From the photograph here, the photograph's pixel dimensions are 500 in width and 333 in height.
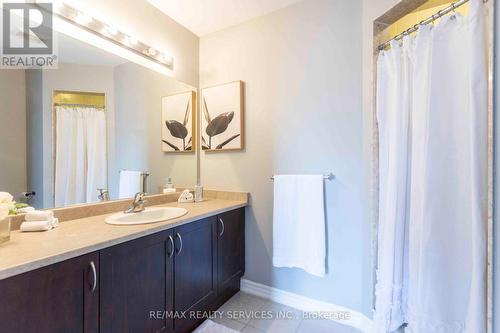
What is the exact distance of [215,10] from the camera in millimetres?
1957

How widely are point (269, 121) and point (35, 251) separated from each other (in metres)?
1.64

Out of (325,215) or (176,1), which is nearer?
(325,215)

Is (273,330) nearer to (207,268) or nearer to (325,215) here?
(207,268)

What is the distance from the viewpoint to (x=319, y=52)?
5.70 feet

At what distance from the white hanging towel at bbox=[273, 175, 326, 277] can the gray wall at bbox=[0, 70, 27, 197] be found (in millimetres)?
1595

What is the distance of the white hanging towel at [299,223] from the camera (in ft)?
5.56

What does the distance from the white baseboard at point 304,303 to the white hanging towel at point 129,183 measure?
4.12 feet

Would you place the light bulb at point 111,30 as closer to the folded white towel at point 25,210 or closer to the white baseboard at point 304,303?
the folded white towel at point 25,210

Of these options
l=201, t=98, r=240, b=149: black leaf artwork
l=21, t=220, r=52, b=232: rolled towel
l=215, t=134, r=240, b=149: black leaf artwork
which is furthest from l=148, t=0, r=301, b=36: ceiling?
l=21, t=220, r=52, b=232: rolled towel

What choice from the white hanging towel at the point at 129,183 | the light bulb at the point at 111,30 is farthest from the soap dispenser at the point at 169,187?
the light bulb at the point at 111,30

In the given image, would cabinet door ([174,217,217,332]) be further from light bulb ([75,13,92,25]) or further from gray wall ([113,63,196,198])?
light bulb ([75,13,92,25])

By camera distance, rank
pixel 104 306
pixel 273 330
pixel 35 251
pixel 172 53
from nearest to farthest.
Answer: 1. pixel 35 251
2. pixel 104 306
3. pixel 273 330
4. pixel 172 53

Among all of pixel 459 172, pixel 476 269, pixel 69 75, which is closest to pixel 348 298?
pixel 476 269

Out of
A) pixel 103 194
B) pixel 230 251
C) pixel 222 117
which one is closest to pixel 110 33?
pixel 222 117
